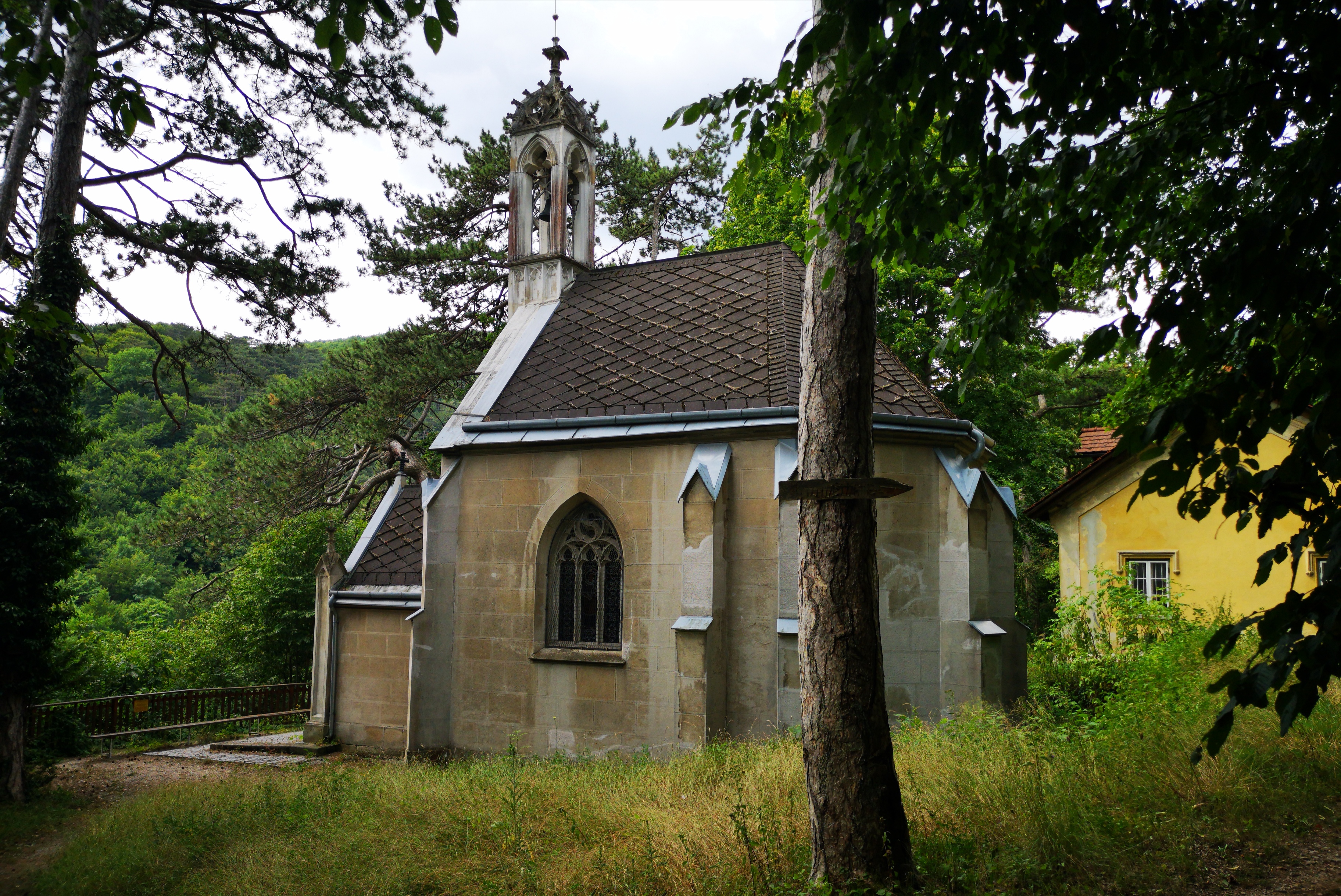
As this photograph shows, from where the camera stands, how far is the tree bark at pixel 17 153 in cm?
882

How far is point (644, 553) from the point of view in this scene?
11.9 metres

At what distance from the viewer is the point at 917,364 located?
74.6 ft

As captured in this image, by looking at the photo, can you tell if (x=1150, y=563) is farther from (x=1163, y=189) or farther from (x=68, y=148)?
(x=68, y=148)

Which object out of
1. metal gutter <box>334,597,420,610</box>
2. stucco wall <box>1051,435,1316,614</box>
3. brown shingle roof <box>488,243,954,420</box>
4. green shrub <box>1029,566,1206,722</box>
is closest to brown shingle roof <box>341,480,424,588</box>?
metal gutter <box>334,597,420,610</box>

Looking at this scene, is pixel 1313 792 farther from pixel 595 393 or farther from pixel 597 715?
pixel 595 393

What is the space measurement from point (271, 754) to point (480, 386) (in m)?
6.64

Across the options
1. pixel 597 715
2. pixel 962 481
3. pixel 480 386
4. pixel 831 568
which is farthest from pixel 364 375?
pixel 831 568

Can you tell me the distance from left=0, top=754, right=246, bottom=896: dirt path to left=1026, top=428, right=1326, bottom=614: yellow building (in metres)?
15.2

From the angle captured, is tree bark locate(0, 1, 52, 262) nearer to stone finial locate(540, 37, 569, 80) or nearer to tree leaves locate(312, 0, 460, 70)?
tree leaves locate(312, 0, 460, 70)

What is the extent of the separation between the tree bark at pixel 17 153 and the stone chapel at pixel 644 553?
5.66m

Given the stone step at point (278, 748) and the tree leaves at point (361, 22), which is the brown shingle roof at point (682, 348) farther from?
the tree leaves at point (361, 22)

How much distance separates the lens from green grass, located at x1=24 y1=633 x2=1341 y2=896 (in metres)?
5.45

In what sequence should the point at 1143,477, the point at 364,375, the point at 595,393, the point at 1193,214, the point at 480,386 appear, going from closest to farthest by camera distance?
the point at 1143,477 < the point at 1193,214 < the point at 595,393 < the point at 480,386 < the point at 364,375

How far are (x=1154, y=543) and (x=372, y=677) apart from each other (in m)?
15.2
